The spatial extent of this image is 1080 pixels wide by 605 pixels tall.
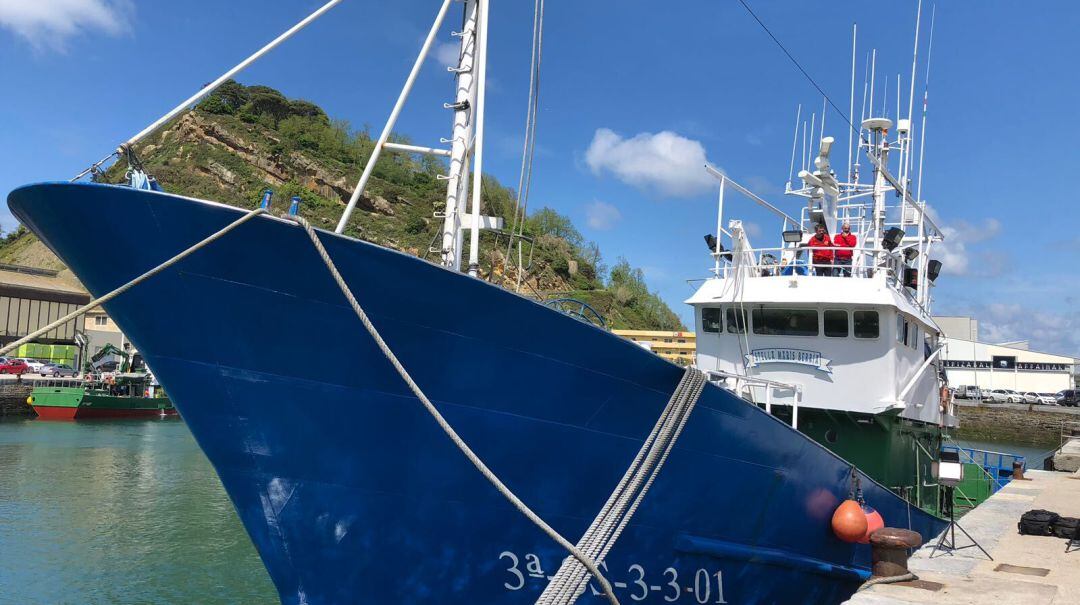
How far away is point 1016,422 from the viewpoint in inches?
1788

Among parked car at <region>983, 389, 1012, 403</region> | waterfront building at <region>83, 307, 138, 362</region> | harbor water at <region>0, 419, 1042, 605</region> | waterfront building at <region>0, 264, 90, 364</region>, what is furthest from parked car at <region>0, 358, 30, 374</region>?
parked car at <region>983, 389, 1012, 403</region>

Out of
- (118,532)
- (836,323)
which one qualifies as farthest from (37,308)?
(836,323)

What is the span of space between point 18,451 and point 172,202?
24261mm

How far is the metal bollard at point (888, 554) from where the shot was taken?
7.37 meters

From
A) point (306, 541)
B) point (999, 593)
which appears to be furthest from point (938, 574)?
point (306, 541)

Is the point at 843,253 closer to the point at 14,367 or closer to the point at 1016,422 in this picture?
the point at 1016,422

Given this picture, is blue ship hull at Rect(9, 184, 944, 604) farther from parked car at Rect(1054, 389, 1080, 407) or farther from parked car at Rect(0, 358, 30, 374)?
parked car at Rect(1054, 389, 1080, 407)

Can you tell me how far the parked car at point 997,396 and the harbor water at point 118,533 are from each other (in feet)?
168

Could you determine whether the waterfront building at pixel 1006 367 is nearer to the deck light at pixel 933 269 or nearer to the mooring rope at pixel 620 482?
the deck light at pixel 933 269

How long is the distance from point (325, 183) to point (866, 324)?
64.8m

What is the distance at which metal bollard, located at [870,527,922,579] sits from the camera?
7.37 meters

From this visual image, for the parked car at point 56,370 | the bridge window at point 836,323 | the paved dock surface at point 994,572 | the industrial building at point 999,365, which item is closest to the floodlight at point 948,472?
the paved dock surface at point 994,572

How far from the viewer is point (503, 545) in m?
6.14

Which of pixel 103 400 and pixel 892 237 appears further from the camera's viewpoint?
pixel 103 400
